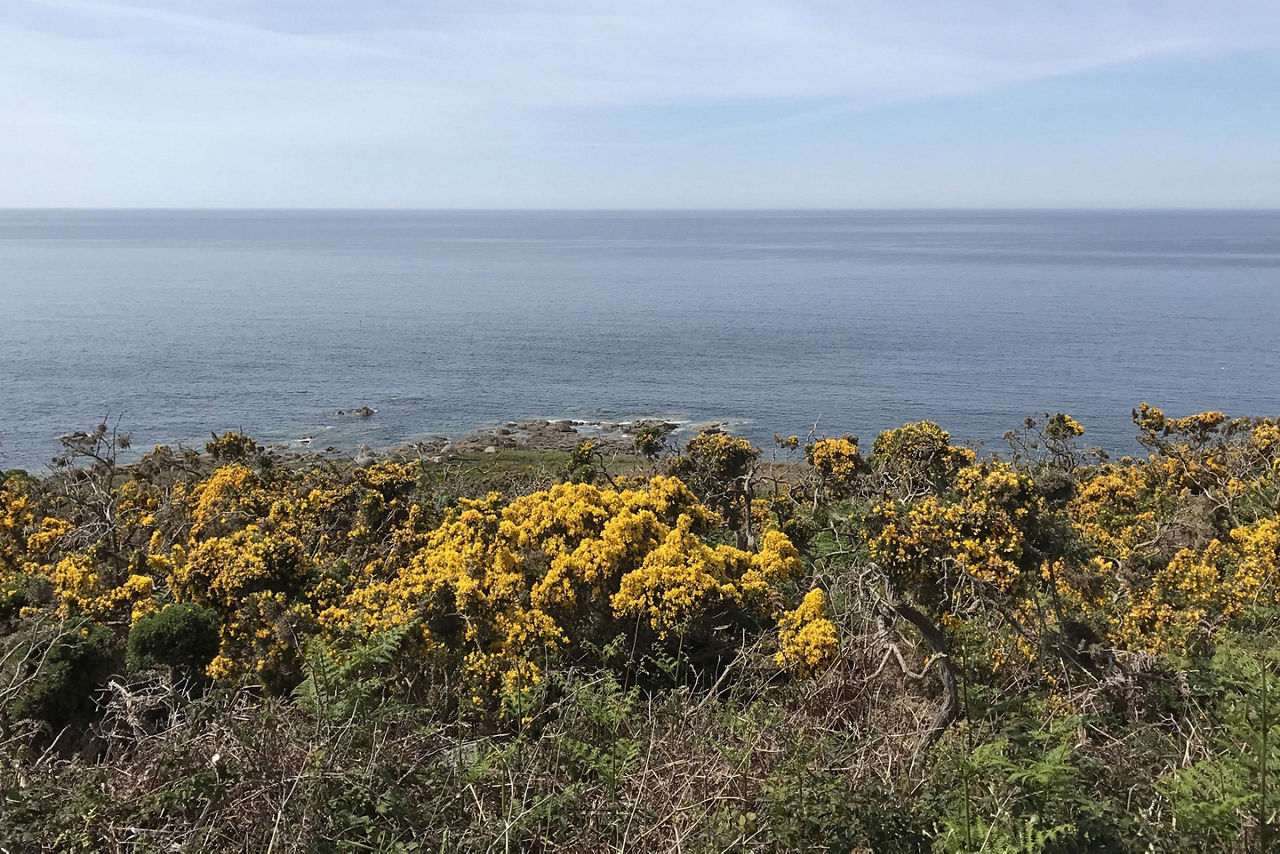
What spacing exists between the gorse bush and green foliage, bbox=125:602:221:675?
2 centimetres

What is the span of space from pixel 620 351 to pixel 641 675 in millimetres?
67292

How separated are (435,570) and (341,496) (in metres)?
4.79

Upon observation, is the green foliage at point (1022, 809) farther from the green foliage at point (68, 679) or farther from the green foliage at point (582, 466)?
the green foliage at point (582, 466)

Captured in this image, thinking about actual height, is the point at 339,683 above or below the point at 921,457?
below

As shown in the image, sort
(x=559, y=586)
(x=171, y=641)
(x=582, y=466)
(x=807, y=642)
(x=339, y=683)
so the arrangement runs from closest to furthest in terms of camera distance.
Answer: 1. (x=339, y=683)
2. (x=807, y=642)
3. (x=171, y=641)
4. (x=559, y=586)
5. (x=582, y=466)

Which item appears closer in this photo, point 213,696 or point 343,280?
point 213,696

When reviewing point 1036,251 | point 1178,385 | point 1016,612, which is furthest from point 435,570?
point 1036,251

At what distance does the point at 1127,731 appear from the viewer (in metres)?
6.57

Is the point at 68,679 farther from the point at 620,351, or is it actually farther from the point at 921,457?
the point at 620,351

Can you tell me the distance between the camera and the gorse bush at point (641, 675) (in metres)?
4.88

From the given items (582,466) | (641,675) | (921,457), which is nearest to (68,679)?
(641,675)

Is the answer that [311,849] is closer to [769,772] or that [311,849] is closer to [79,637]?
[769,772]

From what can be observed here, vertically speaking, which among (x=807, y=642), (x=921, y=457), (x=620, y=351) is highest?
(x=921, y=457)

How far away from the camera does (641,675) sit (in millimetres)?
8445
